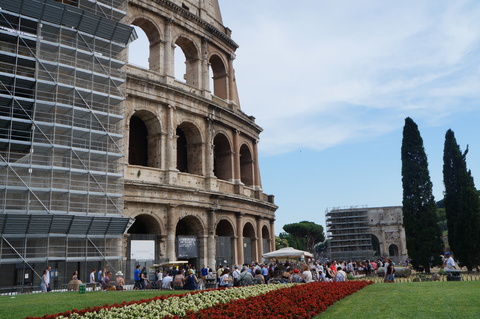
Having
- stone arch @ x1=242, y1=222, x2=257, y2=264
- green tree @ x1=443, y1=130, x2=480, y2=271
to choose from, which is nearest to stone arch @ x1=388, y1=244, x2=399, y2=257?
green tree @ x1=443, y1=130, x2=480, y2=271

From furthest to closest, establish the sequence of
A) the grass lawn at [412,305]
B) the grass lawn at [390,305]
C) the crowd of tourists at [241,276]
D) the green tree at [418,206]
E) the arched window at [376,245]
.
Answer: the arched window at [376,245], the green tree at [418,206], the crowd of tourists at [241,276], the grass lawn at [390,305], the grass lawn at [412,305]

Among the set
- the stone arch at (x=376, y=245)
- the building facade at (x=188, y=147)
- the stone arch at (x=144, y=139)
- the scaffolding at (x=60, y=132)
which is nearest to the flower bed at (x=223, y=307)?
the scaffolding at (x=60, y=132)

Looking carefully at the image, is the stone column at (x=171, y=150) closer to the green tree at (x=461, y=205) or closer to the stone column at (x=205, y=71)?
the stone column at (x=205, y=71)

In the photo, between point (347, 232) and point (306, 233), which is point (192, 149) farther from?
point (306, 233)

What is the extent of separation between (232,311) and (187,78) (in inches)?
900

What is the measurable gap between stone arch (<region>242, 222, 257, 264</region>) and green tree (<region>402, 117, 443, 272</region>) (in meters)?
10.9

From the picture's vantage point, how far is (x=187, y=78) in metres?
30.1

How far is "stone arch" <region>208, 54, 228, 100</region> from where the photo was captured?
3250cm

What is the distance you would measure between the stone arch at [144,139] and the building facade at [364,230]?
44208 mm

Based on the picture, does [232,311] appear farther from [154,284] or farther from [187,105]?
[187,105]

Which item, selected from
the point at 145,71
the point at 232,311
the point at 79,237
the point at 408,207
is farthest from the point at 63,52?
the point at 408,207

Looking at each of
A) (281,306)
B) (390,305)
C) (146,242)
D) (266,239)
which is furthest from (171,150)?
(390,305)

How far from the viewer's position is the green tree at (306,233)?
7862 centimetres

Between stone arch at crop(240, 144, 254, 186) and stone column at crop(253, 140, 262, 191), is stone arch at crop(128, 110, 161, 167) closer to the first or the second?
stone arch at crop(240, 144, 254, 186)
